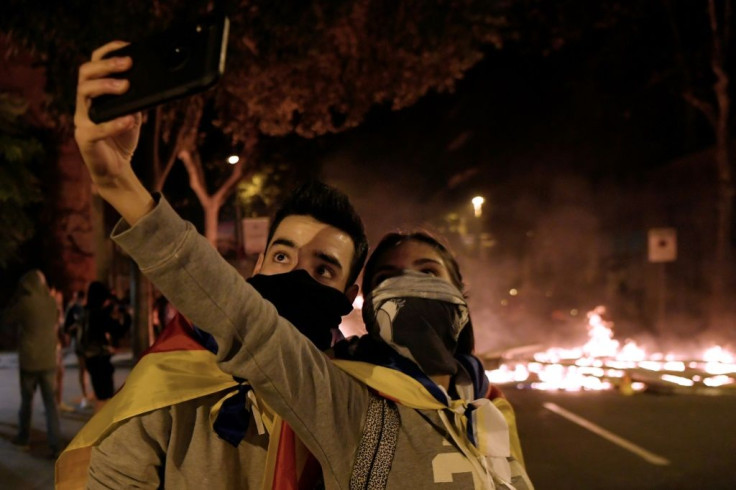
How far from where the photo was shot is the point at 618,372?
12922 millimetres

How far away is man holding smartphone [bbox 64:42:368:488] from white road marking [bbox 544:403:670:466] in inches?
250

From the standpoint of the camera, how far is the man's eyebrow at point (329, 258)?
6.67 feet

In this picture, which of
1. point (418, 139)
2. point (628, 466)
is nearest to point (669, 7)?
point (418, 139)

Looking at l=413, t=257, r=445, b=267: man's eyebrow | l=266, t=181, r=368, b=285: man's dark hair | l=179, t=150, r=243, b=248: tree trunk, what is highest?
l=179, t=150, r=243, b=248: tree trunk

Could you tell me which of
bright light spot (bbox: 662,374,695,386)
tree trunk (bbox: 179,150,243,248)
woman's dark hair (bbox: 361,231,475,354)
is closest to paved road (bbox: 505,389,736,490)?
bright light spot (bbox: 662,374,695,386)

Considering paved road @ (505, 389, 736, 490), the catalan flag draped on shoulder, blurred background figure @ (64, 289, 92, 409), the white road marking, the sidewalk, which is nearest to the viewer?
the catalan flag draped on shoulder

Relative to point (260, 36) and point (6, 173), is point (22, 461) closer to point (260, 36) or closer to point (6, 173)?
point (6, 173)

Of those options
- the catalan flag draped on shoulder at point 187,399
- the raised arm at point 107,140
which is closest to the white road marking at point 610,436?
the catalan flag draped on shoulder at point 187,399

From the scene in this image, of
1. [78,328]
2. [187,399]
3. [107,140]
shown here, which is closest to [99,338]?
[78,328]

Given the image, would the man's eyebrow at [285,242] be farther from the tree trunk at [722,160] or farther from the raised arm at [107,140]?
the tree trunk at [722,160]

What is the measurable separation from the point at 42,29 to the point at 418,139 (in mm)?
14481

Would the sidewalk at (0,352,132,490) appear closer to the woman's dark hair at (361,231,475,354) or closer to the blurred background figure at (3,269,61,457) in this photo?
the blurred background figure at (3,269,61,457)

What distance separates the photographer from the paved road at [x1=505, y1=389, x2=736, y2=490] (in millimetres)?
6605

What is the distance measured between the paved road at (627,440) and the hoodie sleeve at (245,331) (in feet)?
17.8
